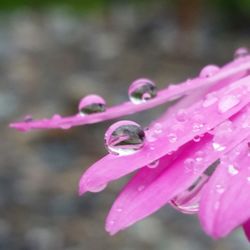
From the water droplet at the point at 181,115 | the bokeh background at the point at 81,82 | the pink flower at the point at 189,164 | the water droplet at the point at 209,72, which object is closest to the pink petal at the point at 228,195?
the pink flower at the point at 189,164

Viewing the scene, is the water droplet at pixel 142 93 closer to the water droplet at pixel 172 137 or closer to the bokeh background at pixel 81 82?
the water droplet at pixel 172 137

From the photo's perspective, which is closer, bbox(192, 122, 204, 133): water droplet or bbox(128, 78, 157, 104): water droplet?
bbox(192, 122, 204, 133): water droplet

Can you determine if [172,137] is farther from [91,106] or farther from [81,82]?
[81,82]

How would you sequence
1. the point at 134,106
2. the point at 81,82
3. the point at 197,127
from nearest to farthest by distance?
1. the point at 197,127
2. the point at 134,106
3. the point at 81,82

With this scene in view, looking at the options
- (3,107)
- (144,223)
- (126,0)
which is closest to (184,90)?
(144,223)

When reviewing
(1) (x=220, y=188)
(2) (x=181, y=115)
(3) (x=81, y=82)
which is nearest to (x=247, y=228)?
(1) (x=220, y=188)

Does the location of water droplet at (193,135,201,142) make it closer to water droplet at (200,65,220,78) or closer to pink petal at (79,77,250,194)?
pink petal at (79,77,250,194)

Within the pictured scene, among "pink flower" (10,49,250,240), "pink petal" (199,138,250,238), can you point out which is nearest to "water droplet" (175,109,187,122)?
"pink flower" (10,49,250,240)
